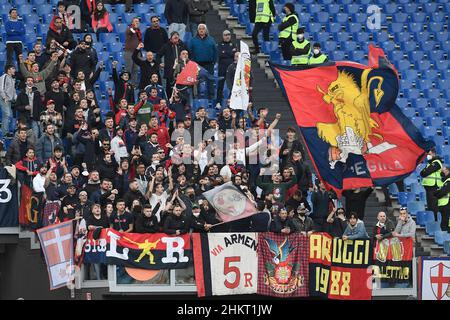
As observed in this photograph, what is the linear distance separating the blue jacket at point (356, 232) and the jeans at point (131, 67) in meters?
5.93

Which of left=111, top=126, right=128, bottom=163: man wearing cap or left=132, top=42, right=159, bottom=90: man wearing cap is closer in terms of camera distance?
left=111, top=126, right=128, bottom=163: man wearing cap


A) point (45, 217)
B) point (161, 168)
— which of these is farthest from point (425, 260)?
point (45, 217)

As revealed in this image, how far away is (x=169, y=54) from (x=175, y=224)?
198 inches

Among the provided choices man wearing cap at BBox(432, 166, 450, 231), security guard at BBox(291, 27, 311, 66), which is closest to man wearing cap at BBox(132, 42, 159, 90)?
security guard at BBox(291, 27, 311, 66)

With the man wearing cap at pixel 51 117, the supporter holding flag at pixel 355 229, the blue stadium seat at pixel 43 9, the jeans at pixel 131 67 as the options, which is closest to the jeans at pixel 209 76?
the jeans at pixel 131 67

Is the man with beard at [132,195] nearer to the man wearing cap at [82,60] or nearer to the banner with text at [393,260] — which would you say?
the man wearing cap at [82,60]

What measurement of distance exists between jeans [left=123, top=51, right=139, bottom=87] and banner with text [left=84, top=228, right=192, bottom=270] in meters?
4.94

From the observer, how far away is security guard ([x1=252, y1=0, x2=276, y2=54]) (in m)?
34.8

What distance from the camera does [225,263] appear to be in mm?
28656

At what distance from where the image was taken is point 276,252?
28.7m

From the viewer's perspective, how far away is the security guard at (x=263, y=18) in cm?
3478

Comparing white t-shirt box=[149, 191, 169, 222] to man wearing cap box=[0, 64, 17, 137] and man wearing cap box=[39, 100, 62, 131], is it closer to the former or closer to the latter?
man wearing cap box=[39, 100, 62, 131]

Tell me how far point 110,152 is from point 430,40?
10790 mm
